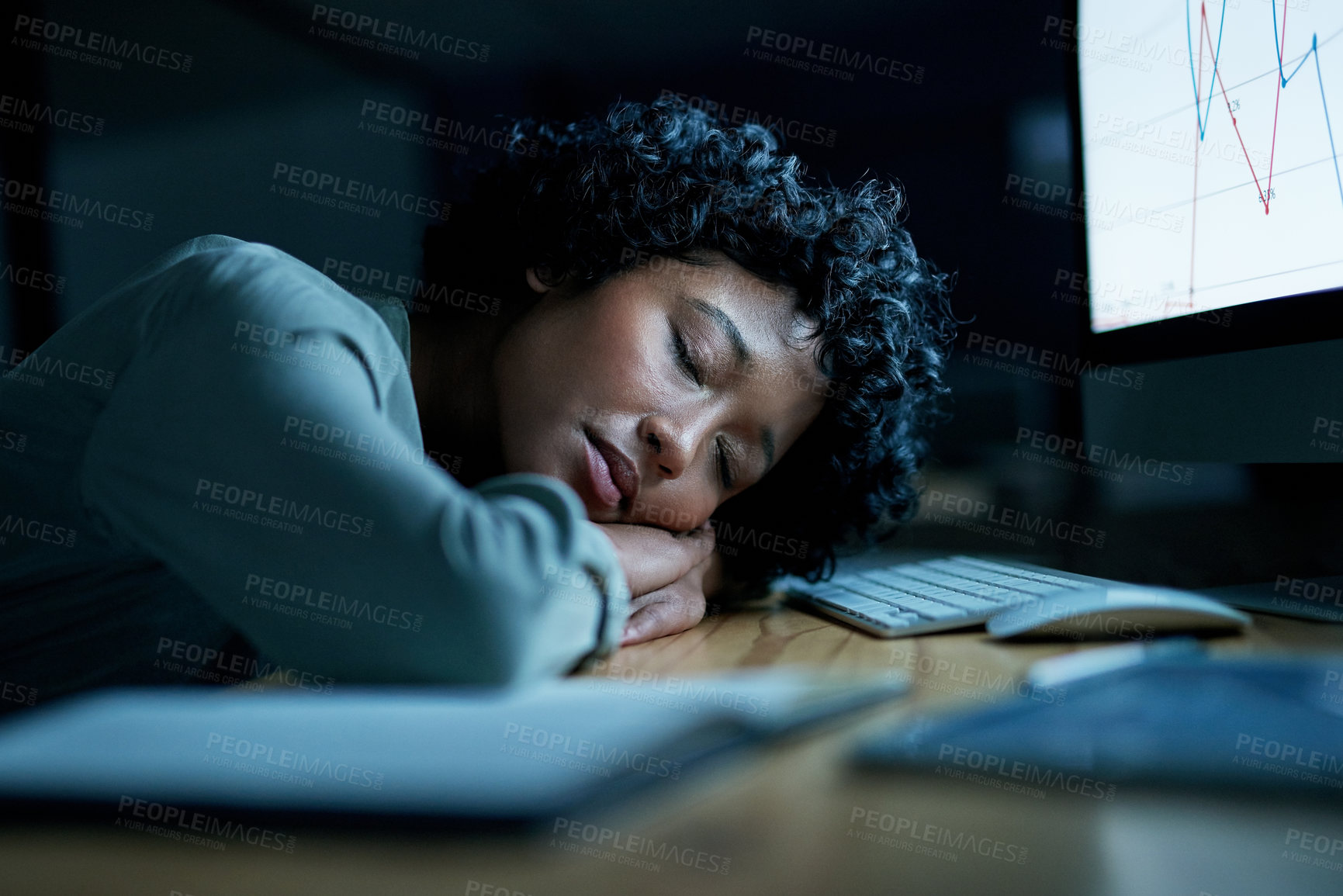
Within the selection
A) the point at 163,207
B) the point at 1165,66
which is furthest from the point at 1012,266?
the point at 163,207

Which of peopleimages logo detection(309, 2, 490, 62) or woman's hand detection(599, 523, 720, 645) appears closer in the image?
woman's hand detection(599, 523, 720, 645)

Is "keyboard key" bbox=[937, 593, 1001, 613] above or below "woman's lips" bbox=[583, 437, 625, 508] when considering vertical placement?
below

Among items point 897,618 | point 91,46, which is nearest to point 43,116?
point 91,46

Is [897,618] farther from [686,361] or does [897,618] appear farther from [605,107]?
[605,107]

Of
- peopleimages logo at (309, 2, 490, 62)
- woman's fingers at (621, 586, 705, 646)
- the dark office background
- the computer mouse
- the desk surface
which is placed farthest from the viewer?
peopleimages logo at (309, 2, 490, 62)

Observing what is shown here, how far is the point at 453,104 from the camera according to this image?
5.40 feet

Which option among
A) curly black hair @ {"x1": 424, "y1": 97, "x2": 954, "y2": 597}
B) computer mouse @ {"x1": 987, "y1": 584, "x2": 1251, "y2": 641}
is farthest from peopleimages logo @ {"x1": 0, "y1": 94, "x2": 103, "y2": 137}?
computer mouse @ {"x1": 987, "y1": 584, "x2": 1251, "y2": 641}

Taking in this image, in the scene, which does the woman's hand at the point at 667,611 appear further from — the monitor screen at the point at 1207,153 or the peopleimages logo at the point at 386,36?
the peopleimages logo at the point at 386,36

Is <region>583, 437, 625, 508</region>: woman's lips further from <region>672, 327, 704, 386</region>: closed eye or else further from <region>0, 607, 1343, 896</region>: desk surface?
<region>0, 607, 1343, 896</region>: desk surface

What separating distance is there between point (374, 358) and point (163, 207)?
1.38 metres

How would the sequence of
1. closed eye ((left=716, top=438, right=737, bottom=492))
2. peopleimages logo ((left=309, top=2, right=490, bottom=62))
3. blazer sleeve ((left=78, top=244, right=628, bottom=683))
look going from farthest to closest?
1. peopleimages logo ((left=309, top=2, right=490, bottom=62))
2. closed eye ((left=716, top=438, right=737, bottom=492))
3. blazer sleeve ((left=78, top=244, right=628, bottom=683))

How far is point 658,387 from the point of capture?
732 millimetres

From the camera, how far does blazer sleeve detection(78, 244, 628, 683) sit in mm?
420

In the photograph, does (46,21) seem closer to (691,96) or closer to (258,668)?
(691,96)
